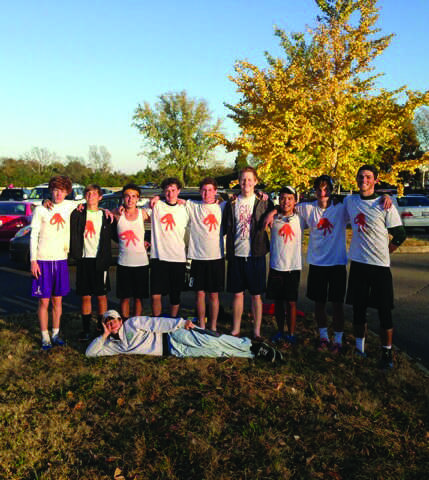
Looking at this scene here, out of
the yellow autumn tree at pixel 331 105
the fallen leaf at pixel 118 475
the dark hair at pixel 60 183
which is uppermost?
the yellow autumn tree at pixel 331 105

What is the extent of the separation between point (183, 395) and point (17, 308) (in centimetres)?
425

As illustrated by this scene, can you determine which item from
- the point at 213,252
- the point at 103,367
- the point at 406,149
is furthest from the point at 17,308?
the point at 406,149

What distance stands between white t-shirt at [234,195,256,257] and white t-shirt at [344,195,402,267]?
45.6 inches

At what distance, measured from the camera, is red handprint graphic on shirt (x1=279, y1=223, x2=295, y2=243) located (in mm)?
5023

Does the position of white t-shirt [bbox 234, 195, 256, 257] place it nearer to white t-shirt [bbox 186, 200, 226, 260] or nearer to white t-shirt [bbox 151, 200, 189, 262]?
white t-shirt [bbox 186, 200, 226, 260]

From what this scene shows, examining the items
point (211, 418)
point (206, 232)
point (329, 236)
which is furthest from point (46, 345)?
point (329, 236)

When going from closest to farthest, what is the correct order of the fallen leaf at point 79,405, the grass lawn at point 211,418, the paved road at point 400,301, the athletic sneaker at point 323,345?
the grass lawn at point 211,418, the fallen leaf at point 79,405, the athletic sneaker at point 323,345, the paved road at point 400,301

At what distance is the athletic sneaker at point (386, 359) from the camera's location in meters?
4.47

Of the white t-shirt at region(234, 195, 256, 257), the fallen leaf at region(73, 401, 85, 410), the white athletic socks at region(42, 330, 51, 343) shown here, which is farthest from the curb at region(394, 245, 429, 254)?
the fallen leaf at region(73, 401, 85, 410)

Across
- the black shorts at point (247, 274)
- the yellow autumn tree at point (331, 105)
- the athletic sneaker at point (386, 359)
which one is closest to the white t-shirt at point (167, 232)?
the black shorts at point (247, 274)

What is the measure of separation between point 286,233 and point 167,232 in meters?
1.40

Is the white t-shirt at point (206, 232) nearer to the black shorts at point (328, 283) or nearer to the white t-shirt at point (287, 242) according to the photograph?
the white t-shirt at point (287, 242)

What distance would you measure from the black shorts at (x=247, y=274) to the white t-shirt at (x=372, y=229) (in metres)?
1.08

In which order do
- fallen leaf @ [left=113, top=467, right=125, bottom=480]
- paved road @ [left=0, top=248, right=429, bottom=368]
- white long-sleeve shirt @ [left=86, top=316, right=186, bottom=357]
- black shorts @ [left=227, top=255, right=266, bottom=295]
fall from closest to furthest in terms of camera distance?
fallen leaf @ [left=113, top=467, right=125, bottom=480] → white long-sleeve shirt @ [left=86, top=316, right=186, bottom=357] → black shorts @ [left=227, top=255, right=266, bottom=295] → paved road @ [left=0, top=248, right=429, bottom=368]
